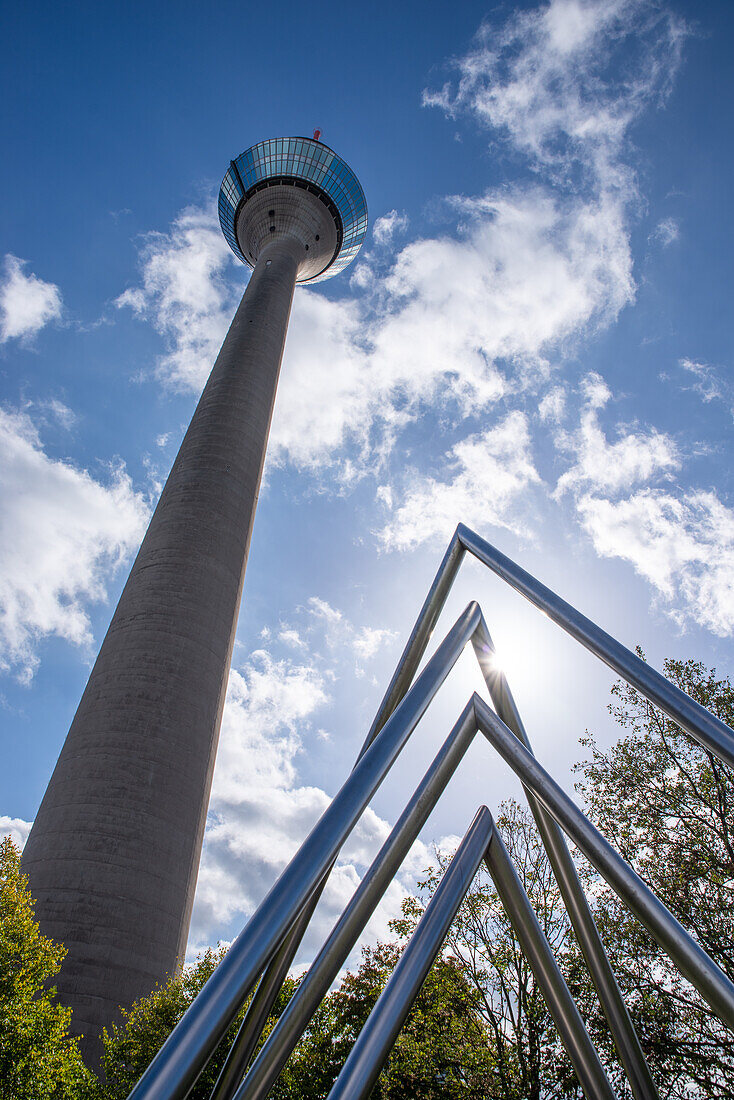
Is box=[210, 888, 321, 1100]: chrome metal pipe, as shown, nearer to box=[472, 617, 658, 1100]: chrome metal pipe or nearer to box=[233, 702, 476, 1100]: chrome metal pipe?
box=[233, 702, 476, 1100]: chrome metal pipe

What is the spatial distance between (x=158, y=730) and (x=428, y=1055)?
389 inches

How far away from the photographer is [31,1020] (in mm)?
12281

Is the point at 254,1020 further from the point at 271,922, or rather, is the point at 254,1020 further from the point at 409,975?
the point at 271,922

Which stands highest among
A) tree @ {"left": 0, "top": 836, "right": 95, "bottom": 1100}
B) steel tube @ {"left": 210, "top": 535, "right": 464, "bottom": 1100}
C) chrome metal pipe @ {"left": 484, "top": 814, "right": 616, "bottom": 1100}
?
steel tube @ {"left": 210, "top": 535, "right": 464, "bottom": 1100}

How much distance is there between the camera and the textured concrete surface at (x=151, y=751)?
1451 centimetres

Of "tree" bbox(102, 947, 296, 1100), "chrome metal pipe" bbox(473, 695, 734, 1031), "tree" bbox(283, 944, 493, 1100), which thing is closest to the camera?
"chrome metal pipe" bbox(473, 695, 734, 1031)

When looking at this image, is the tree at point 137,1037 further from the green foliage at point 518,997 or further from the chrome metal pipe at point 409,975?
the chrome metal pipe at point 409,975

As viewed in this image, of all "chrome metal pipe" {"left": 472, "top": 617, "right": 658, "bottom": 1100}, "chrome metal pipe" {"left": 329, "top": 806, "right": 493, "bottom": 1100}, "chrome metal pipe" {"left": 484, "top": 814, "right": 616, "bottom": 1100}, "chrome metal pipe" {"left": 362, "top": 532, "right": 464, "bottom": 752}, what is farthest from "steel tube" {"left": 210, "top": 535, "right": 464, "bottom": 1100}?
"chrome metal pipe" {"left": 484, "top": 814, "right": 616, "bottom": 1100}

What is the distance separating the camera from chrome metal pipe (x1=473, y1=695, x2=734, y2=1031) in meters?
4.44

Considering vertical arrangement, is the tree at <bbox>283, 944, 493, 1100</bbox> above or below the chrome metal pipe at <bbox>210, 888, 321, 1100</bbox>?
below

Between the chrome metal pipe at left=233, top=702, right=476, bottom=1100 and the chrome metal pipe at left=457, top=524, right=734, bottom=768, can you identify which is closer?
the chrome metal pipe at left=457, top=524, right=734, bottom=768

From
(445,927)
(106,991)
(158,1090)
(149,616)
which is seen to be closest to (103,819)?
(106,991)

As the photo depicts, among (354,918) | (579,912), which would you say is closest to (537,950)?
(579,912)

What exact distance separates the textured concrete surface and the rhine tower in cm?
3
